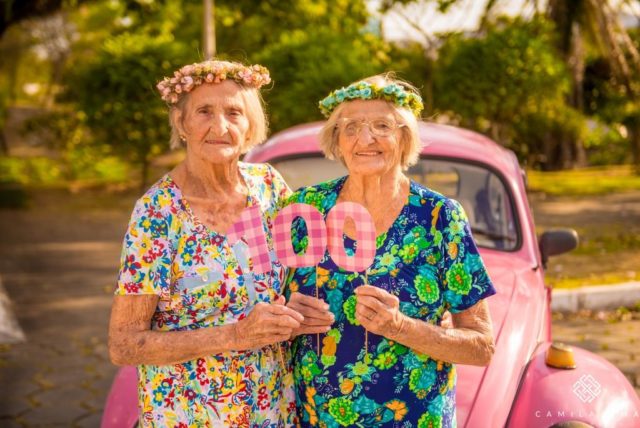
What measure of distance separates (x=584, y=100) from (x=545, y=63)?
8.89 m

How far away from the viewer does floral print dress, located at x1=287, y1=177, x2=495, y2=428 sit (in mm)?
2018

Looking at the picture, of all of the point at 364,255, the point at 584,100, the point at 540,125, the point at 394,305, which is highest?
the point at 584,100

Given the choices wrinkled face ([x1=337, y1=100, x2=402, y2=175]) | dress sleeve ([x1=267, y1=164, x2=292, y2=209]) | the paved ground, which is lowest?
the paved ground

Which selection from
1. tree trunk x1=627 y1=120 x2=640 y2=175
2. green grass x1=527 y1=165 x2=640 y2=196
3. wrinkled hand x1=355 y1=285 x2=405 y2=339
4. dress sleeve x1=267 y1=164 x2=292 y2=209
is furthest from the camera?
tree trunk x1=627 y1=120 x2=640 y2=175

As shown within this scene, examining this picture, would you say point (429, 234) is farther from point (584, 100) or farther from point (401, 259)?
point (584, 100)

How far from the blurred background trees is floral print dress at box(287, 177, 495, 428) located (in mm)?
7929

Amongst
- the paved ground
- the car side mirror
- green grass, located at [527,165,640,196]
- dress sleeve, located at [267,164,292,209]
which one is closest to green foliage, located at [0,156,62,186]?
the paved ground

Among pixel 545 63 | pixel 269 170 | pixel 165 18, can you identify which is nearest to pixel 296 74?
pixel 545 63

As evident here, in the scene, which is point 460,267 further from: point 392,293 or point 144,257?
point 144,257

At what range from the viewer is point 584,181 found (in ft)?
53.2

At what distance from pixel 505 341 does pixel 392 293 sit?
989 millimetres

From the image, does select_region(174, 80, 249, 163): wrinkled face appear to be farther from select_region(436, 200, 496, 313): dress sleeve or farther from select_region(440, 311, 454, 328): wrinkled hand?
select_region(440, 311, 454, 328): wrinkled hand

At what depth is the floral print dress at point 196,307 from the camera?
195 cm

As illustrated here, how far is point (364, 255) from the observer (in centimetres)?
195
